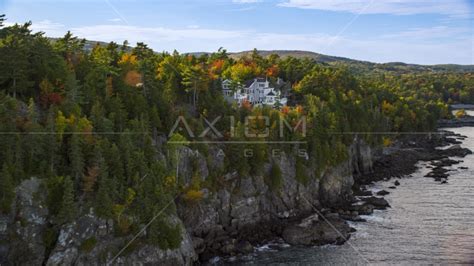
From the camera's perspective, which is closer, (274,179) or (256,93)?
(274,179)

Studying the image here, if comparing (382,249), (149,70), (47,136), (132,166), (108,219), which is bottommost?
(382,249)

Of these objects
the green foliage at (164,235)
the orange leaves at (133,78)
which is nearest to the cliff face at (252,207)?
the green foliage at (164,235)

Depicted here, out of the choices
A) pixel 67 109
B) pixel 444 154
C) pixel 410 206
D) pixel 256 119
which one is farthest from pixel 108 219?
pixel 444 154

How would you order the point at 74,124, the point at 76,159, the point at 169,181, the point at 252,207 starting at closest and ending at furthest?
the point at 76,159 < the point at 74,124 < the point at 169,181 < the point at 252,207

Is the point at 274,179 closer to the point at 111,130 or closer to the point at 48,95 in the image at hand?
the point at 111,130

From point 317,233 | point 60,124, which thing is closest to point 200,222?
point 317,233

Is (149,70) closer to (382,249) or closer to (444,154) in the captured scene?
(382,249)

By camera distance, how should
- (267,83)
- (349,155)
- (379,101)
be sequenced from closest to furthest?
(349,155) → (267,83) → (379,101)
